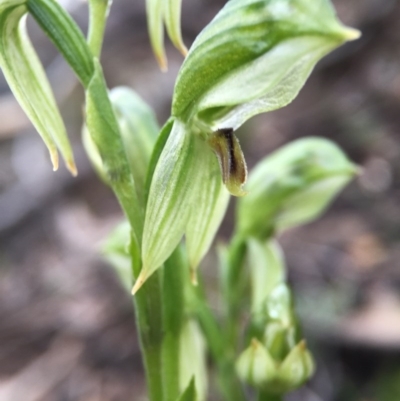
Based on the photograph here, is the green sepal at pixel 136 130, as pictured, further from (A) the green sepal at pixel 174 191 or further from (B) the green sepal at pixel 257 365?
(B) the green sepal at pixel 257 365

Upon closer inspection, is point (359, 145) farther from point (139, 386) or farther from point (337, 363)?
point (139, 386)

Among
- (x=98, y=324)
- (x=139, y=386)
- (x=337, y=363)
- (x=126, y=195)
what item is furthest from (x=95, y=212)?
(x=126, y=195)

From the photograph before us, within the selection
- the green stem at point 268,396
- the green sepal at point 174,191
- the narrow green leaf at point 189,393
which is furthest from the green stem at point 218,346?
the green sepal at point 174,191

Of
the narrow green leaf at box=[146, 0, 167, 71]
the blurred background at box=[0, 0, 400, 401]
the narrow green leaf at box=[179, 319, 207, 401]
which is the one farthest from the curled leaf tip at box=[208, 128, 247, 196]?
the blurred background at box=[0, 0, 400, 401]

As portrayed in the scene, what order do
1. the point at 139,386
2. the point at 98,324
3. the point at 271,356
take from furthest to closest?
the point at 98,324, the point at 139,386, the point at 271,356

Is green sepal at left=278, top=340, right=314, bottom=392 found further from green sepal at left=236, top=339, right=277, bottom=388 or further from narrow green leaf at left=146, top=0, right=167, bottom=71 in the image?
narrow green leaf at left=146, top=0, right=167, bottom=71

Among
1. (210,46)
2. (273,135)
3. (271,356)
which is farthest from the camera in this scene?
(273,135)
